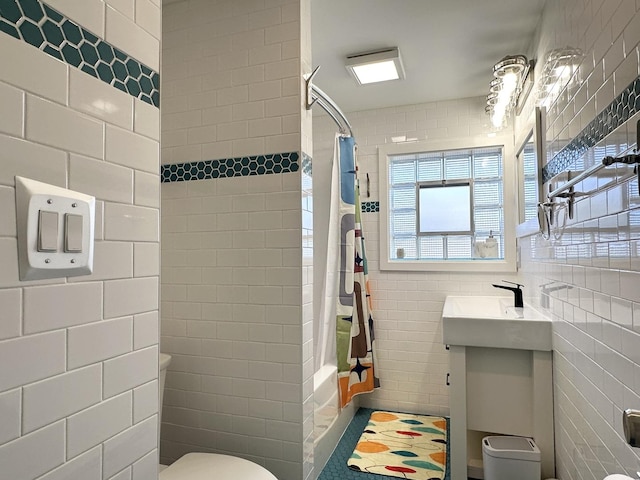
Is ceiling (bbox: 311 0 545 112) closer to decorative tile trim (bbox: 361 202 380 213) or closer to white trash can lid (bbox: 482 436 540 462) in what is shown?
decorative tile trim (bbox: 361 202 380 213)

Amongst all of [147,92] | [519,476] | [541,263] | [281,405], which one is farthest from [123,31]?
[519,476]

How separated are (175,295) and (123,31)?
1.42 metres

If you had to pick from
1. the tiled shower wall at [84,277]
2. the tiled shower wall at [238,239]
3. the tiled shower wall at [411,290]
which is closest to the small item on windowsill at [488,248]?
the tiled shower wall at [411,290]

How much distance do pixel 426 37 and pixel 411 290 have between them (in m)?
1.83

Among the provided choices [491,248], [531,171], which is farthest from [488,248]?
[531,171]

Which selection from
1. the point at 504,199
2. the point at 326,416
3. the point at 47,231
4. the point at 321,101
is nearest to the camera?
the point at 47,231

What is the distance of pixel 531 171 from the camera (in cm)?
230

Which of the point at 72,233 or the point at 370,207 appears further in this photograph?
the point at 370,207

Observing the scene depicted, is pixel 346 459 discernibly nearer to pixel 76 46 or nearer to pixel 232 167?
pixel 232 167

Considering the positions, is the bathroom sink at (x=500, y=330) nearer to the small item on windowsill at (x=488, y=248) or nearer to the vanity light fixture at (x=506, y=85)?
the small item on windowsill at (x=488, y=248)

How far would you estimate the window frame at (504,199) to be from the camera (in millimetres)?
2963

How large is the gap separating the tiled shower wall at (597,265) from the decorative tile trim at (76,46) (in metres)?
1.18

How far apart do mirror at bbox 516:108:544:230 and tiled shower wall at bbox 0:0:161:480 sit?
6.00 feet

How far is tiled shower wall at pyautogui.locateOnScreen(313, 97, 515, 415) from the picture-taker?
3.08 metres
